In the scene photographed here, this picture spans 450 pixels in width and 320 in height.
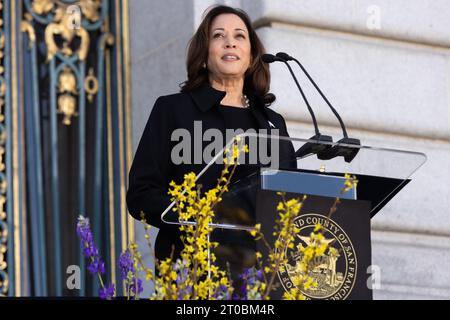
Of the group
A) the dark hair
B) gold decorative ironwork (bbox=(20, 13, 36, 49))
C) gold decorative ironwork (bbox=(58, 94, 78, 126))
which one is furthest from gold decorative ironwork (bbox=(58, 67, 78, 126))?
the dark hair

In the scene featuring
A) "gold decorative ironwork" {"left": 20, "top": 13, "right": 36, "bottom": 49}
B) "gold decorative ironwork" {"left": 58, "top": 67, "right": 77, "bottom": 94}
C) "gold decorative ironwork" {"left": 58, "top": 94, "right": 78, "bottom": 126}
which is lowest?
"gold decorative ironwork" {"left": 58, "top": 94, "right": 78, "bottom": 126}

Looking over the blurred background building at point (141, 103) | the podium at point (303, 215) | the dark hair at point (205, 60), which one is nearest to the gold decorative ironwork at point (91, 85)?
the blurred background building at point (141, 103)

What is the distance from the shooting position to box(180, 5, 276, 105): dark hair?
16.5 feet

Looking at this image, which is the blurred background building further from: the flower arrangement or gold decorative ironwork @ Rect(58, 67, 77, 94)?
the flower arrangement

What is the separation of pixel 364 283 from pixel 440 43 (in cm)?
374

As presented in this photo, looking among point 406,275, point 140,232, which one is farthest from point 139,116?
point 406,275

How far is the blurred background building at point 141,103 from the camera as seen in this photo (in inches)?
273

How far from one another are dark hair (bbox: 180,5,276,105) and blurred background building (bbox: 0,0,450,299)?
5.23 ft

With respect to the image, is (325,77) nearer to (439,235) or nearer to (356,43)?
(356,43)

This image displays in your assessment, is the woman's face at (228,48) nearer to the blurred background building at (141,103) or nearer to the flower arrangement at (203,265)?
the flower arrangement at (203,265)

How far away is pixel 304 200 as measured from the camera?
380 centimetres

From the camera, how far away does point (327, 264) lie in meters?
3.79
